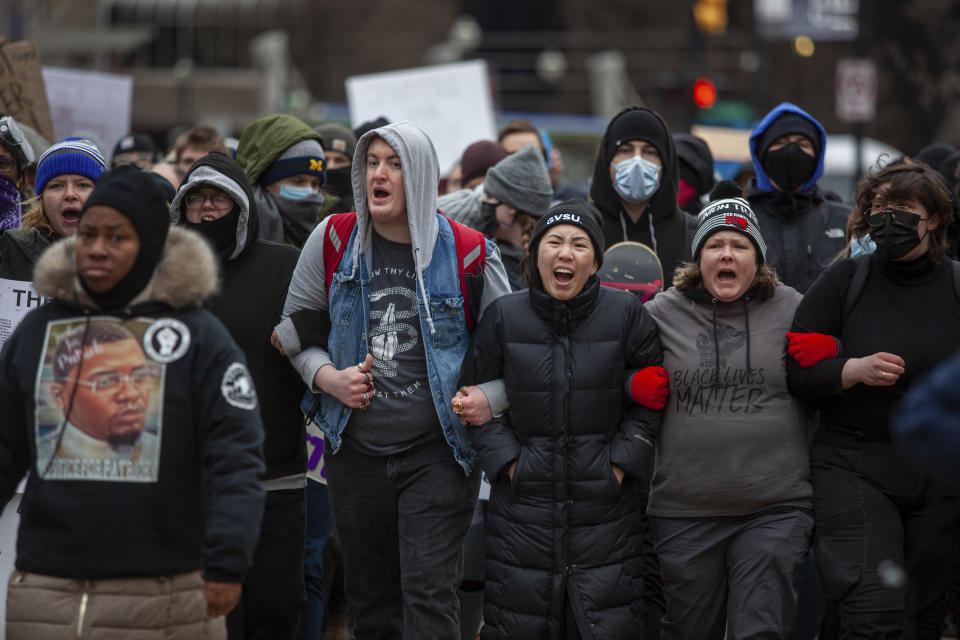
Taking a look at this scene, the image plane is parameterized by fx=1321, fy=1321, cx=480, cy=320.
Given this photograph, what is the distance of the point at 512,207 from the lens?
6.98m

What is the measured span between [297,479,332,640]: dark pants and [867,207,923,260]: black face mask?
2.73 meters

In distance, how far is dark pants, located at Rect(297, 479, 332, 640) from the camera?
6203mm

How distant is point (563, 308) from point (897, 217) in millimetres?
1427

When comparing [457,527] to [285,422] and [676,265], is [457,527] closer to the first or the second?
[285,422]

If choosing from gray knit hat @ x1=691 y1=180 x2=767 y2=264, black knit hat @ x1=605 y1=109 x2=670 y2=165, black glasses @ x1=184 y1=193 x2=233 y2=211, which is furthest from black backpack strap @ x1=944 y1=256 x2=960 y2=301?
black glasses @ x1=184 y1=193 x2=233 y2=211

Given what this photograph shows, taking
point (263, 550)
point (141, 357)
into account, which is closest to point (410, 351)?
point (263, 550)

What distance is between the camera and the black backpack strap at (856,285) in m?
5.53

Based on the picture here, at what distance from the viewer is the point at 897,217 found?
5.46 m

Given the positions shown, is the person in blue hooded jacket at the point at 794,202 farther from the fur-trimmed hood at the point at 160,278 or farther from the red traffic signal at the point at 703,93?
the red traffic signal at the point at 703,93

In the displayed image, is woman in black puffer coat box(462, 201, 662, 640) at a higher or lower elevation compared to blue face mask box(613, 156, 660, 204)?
lower

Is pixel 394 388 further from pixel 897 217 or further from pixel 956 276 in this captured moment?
pixel 956 276

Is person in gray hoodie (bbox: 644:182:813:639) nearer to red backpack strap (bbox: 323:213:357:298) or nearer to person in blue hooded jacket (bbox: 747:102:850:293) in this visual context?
person in blue hooded jacket (bbox: 747:102:850:293)

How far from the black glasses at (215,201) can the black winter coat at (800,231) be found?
2.83 m

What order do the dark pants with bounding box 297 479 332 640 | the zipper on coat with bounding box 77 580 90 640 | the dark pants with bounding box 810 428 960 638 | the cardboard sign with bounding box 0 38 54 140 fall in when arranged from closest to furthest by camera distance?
the zipper on coat with bounding box 77 580 90 640
the dark pants with bounding box 810 428 960 638
the dark pants with bounding box 297 479 332 640
the cardboard sign with bounding box 0 38 54 140
